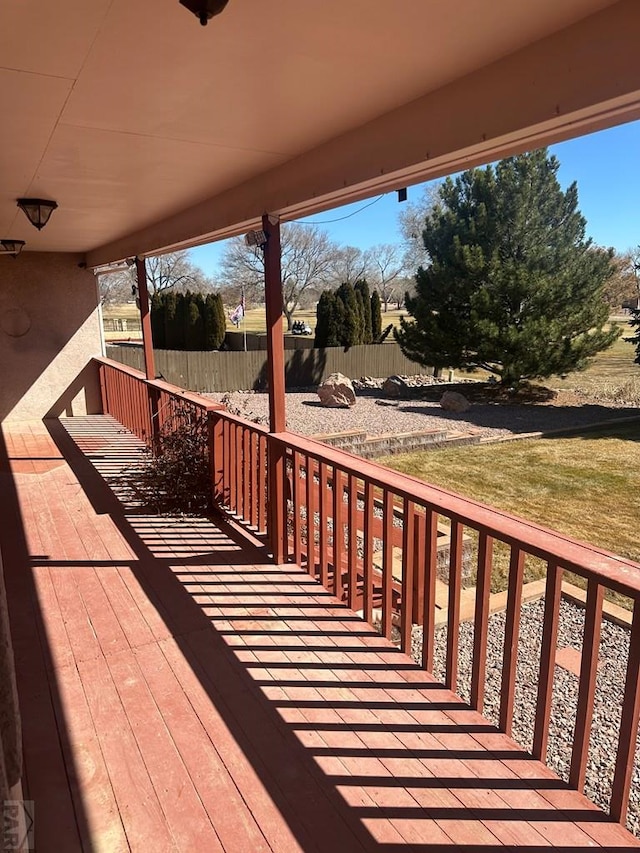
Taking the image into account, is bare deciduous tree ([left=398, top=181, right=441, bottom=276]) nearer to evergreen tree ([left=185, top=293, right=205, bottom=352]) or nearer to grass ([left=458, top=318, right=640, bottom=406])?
grass ([left=458, top=318, right=640, bottom=406])

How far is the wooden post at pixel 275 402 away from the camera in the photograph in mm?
3262

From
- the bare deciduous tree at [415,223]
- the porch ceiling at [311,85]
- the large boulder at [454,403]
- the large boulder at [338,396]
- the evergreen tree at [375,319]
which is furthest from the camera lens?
the bare deciduous tree at [415,223]

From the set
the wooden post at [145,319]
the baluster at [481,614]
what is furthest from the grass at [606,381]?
the baluster at [481,614]

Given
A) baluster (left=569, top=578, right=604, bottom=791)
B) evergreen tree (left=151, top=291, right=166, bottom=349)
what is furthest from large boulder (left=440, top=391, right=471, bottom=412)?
evergreen tree (left=151, top=291, right=166, bottom=349)

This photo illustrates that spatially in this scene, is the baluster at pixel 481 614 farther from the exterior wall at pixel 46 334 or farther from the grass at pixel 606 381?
the grass at pixel 606 381

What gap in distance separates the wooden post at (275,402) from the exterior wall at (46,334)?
514cm

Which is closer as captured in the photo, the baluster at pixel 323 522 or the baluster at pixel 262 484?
the baluster at pixel 323 522

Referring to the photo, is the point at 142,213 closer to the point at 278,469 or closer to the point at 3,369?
the point at 278,469

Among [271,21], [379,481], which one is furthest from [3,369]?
[271,21]

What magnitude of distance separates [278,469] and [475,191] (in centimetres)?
1286

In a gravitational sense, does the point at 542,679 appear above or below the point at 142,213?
below

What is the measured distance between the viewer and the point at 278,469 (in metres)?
3.34

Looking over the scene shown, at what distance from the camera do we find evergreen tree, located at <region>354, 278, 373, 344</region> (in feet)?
62.7

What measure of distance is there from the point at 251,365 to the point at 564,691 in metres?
13.4
